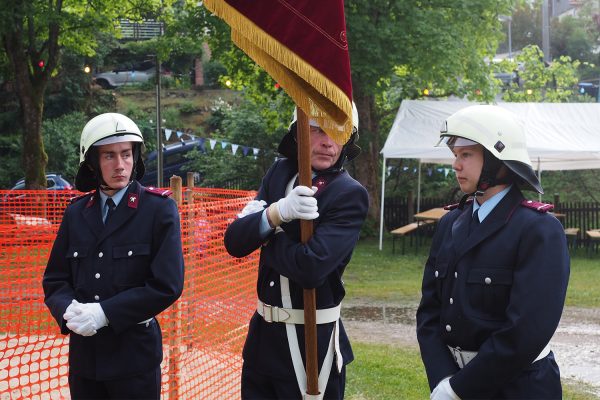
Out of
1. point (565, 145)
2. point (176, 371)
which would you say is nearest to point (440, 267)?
point (176, 371)

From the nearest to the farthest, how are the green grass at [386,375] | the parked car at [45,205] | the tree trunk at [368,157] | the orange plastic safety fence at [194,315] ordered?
the orange plastic safety fence at [194,315] < the green grass at [386,375] < the parked car at [45,205] < the tree trunk at [368,157]

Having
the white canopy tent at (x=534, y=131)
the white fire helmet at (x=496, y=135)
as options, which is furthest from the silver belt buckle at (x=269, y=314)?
the white canopy tent at (x=534, y=131)

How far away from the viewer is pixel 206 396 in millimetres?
6871

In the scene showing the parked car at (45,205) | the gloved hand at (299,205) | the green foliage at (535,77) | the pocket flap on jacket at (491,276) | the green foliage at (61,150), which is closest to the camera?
the pocket flap on jacket at (491,276)

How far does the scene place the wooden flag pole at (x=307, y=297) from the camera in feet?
12.4

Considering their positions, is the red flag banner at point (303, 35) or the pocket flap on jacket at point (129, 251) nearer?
the red flag banner at point (303, 35)

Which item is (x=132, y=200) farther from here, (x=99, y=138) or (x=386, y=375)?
(x=386, y=375)

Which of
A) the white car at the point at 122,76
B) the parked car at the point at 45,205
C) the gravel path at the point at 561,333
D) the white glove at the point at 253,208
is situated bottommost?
the gravel path at the point at 561,333

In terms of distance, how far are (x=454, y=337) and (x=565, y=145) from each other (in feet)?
52.8

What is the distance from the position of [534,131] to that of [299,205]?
16374 mm

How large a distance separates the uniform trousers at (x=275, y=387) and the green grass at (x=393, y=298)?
3.40 metres

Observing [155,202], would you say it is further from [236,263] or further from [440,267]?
[236,263]

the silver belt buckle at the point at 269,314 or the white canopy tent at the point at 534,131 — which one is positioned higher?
the white canopy tent at the point at 534,131

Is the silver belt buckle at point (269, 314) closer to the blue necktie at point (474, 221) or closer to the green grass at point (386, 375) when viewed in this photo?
the blue necktie at point (474, 221)
